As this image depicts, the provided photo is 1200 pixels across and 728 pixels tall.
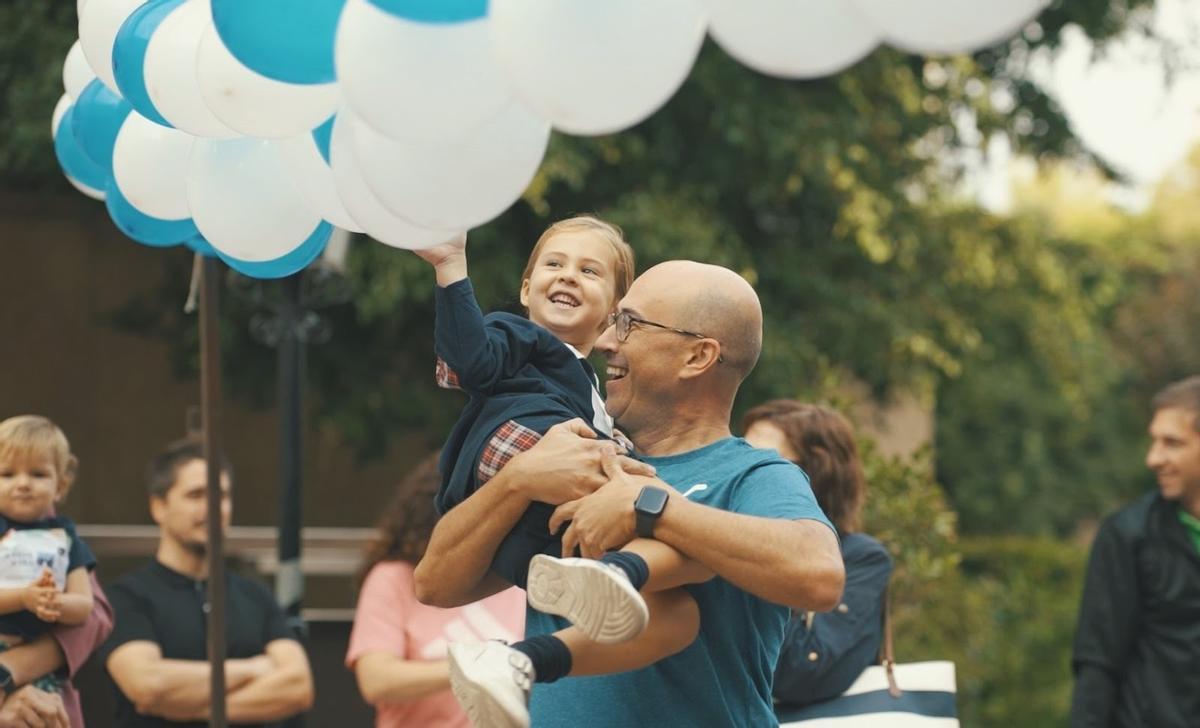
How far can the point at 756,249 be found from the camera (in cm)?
1089

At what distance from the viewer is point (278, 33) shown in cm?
288

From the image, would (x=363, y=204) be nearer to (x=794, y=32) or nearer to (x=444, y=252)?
(x=444, y=252)

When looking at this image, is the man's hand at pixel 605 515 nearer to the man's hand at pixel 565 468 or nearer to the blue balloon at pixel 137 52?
the man's hand at pixel 565 468

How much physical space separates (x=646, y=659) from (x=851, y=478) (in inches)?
81.8

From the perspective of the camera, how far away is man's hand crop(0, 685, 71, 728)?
4.55 m

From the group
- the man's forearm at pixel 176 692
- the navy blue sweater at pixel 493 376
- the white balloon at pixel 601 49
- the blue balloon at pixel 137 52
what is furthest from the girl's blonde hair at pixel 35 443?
the white balloon at pixel 601 49

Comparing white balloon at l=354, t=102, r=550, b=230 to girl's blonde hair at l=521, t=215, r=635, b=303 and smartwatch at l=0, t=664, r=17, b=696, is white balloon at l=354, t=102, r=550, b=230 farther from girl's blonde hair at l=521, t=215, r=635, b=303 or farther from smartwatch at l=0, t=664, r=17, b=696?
smartwatch at l=0, t=664, r=17, b=696

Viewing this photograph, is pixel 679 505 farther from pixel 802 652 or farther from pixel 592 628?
pixel 802 652

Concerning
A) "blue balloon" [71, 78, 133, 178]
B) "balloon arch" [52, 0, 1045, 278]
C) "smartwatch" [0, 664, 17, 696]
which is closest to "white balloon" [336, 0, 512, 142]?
"balloon arch" [52, 0, 1045, 278]

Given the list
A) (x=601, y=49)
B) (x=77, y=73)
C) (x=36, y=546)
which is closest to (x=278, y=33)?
(x=601, y=49)

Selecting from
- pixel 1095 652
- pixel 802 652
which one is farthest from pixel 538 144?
pixel 1095 652

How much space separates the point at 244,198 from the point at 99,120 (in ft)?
2.53

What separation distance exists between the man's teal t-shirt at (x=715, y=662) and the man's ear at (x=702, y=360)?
16 centimetres

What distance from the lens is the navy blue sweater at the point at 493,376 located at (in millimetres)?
3311
